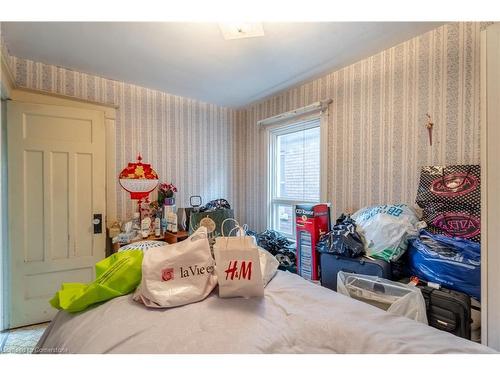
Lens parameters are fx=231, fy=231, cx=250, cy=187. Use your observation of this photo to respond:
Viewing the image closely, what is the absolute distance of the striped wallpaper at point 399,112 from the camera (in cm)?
151

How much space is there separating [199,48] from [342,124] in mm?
1418

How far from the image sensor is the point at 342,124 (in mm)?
2188

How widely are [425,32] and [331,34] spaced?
26.7 inches

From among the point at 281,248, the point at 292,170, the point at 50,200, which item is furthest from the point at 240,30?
the point at 50,200

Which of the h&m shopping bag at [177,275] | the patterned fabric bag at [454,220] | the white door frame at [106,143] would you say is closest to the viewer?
the h&m shopping bag at [177,275]

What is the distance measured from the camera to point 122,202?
2.48 meters

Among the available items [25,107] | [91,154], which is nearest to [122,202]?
[91,154]

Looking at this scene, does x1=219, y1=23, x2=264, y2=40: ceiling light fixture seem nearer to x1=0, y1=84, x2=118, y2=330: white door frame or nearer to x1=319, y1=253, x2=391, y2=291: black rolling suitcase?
x1=0, y1=84, x2=118, y2=330: white door frame

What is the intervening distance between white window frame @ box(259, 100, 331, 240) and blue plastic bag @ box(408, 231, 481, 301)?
999 millimetres

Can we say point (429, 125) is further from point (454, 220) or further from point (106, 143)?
point (106, 143)

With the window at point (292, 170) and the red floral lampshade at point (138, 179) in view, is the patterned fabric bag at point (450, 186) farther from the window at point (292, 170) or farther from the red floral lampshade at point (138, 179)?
the red floral lampshade at point (138, 179)

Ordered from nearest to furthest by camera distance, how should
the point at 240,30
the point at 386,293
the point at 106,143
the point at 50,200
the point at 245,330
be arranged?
the point at 245,330, the point at 386,293, the point at 240,30, the point at 50,200, the point at 106,143

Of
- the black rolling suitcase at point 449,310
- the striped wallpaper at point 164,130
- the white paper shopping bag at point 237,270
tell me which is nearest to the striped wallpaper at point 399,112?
the black rolling suitcase at point 449,310

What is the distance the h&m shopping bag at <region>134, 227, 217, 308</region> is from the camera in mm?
991
